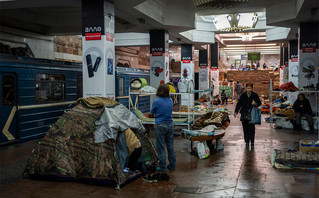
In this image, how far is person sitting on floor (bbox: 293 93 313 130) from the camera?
12680mm

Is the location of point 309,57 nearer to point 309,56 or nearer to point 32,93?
point 309,56

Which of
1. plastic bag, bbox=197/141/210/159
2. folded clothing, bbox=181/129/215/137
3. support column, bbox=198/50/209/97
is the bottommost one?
plastic bag, bbox=197/141/210/159

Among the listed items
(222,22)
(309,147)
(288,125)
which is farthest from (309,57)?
(309,147)

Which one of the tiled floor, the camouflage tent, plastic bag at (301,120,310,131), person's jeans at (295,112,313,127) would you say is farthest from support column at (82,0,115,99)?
plastic bag at (301,120,310,131)

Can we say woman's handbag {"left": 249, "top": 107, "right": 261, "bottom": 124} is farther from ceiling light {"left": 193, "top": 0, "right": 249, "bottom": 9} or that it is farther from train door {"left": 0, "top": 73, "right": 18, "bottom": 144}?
train door {"left": 0, "top": 73, "right": 18, "bottom": 144}

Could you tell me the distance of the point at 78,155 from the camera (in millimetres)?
5949

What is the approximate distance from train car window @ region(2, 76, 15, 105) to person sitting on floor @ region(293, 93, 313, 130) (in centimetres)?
1049

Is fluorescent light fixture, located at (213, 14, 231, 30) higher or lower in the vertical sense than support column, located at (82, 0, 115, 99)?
higher

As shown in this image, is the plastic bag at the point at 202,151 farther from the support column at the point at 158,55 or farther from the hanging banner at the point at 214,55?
the hanging banner at the point at 214,55

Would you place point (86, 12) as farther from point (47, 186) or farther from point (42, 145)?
point (47, 186)

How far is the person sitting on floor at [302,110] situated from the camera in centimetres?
1268

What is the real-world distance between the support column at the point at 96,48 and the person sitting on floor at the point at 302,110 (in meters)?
7.68

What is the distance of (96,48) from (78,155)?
Answer: 15.8 ft

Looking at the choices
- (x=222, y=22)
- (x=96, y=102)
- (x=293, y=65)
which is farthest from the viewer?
(x=293, y=65)
